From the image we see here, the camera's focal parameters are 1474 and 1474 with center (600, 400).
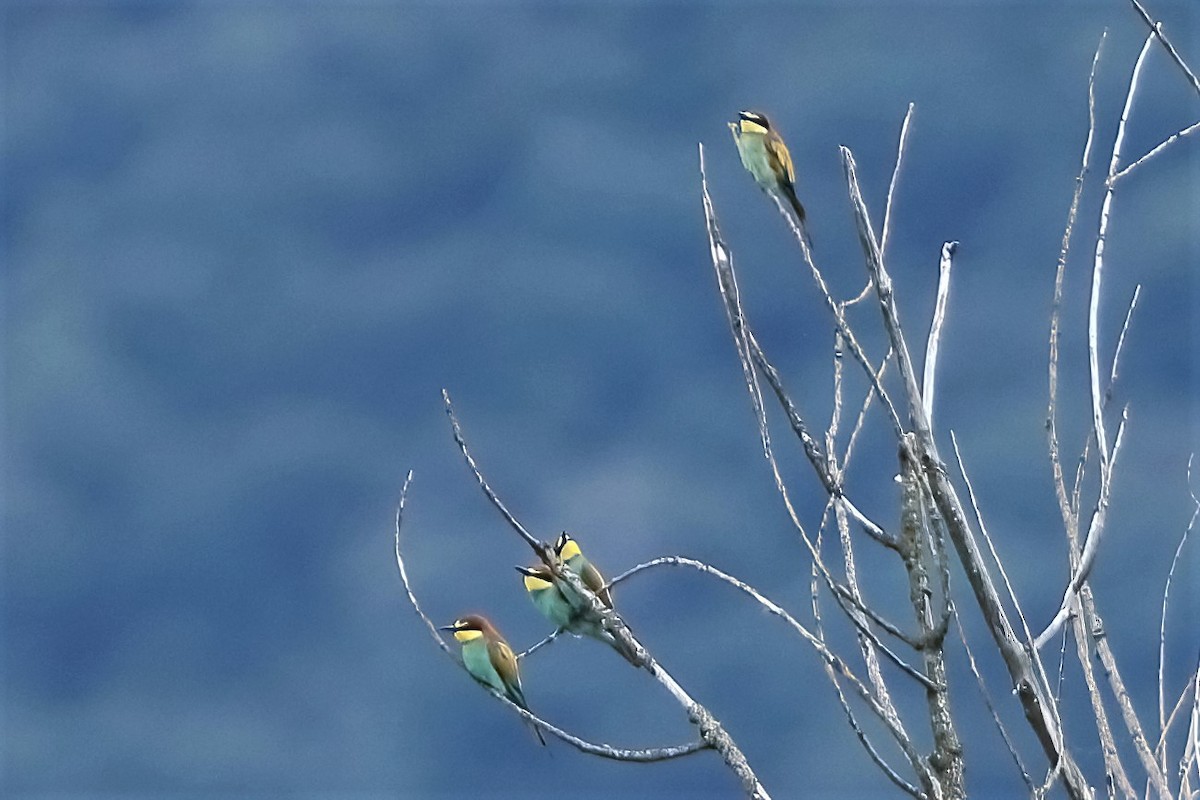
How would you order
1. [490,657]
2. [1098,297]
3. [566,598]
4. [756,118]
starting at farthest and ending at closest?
[756,118] < [490,657] < [566,598] < [1098,297]

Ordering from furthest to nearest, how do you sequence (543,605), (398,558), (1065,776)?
1. (543,605)
2. (398,558)
3. (1065,776)

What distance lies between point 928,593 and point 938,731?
29cm

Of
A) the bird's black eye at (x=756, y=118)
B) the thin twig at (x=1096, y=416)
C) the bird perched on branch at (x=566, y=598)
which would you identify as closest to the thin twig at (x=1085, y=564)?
the thin twig at (x=1096, y=416)

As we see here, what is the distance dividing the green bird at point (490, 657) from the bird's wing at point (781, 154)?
118 inches

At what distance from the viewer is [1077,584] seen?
9.86ft

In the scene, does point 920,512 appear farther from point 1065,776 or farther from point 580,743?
point 580,743

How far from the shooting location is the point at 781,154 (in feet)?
27.1

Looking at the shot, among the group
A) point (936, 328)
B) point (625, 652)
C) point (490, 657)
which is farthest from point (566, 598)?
point (936, 328)

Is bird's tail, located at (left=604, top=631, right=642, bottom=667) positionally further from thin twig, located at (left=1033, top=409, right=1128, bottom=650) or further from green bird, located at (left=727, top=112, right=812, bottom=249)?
green bird, located at (left=727, top=112, right=812, bottom=249)

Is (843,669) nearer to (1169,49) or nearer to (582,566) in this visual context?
(1169,49)

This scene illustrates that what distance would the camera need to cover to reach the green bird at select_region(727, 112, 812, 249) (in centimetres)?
787

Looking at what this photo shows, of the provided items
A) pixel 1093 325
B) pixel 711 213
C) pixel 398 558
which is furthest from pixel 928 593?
pixel 398 558

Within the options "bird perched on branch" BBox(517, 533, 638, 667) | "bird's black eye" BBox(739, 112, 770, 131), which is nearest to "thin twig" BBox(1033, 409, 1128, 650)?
"bird perched on branch" BBox(517, 533, 638, 667)

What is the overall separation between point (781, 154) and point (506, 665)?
3.20 meters
